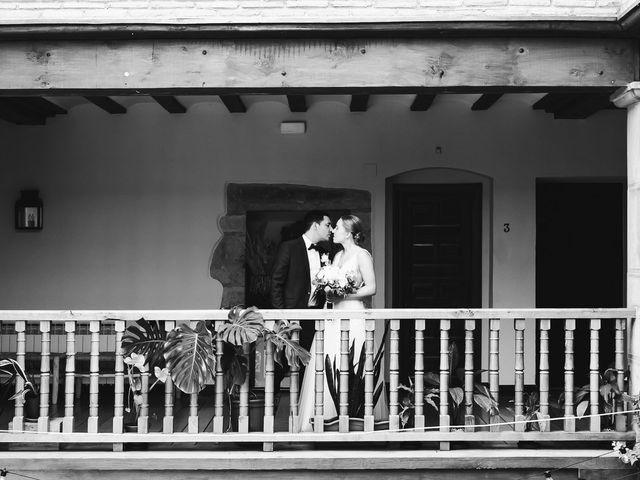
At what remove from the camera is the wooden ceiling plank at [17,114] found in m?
7.34

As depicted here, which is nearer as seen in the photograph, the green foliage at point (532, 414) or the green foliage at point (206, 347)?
the green foliage at point (206, 347)

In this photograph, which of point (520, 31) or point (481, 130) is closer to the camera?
point (520, 31)

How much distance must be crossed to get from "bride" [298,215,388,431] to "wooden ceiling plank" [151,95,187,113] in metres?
2.37

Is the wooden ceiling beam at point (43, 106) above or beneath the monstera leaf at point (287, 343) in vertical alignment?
above

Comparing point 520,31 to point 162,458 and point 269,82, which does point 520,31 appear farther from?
point 162,458

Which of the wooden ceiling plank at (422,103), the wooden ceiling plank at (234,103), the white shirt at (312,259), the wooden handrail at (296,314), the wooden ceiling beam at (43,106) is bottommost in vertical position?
the wooden handrail at (296,314)

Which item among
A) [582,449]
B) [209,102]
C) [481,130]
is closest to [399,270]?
[481,130]

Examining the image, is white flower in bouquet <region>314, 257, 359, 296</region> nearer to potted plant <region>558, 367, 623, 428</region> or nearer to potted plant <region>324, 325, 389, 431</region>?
potted plant <region>324, 325, 389, 431</region>

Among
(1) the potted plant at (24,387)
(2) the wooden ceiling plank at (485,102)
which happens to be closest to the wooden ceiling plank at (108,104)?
(1) the potted plant at (24,387)

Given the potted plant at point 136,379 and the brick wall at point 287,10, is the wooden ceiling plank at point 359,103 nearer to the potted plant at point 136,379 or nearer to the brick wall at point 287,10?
the brick wall at point 287,10

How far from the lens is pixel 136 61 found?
17.9 feet

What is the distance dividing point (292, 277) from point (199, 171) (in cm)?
233

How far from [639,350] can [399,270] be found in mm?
3331

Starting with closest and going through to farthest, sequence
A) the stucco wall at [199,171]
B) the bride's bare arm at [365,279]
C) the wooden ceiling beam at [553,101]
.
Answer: the bride's bare arm at [365,279], the wooden ceiling beam at [553,101], the stucco wall at [199,171]
